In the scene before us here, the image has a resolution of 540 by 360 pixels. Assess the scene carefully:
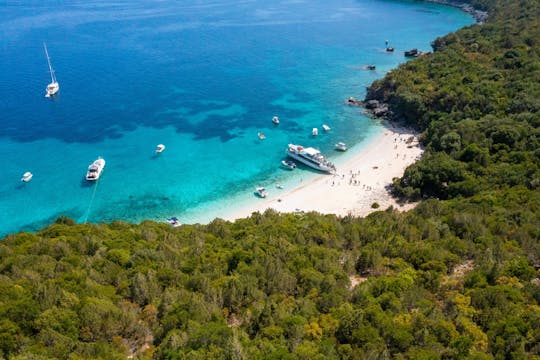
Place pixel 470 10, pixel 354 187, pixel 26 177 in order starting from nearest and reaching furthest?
pixel 354 187
pixel 26 177
pixel 470 10

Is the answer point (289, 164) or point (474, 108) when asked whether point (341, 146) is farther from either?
point (474, 108)

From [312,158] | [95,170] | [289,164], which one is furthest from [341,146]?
[95,170]

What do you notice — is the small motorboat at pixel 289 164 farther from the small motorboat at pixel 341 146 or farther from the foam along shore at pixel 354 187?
the small motorboat at pixel 341 146

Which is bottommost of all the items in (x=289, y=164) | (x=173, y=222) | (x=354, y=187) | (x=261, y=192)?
(x=173, y=222)

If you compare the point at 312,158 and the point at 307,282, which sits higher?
the point at 307,282

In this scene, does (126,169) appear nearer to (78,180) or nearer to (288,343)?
(78,180)

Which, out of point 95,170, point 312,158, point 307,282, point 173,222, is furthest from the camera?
point 312,158
